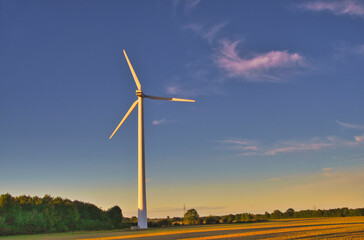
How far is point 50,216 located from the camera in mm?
66750

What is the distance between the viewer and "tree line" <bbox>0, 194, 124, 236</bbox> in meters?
62.5

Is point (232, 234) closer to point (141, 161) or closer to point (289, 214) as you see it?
point (141, 161)

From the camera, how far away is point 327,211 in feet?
423

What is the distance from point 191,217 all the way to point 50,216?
42.9m

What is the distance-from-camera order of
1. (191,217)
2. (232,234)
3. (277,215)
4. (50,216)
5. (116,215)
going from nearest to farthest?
1. (232,234)
2. (50,216)
3. (116,215)
4. (191,217)
5. (277,215)

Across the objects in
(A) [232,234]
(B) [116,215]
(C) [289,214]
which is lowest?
(A) [232,234]

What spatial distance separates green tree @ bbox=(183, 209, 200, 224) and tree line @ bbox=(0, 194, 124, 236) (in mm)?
27435

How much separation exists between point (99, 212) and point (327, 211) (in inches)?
3443

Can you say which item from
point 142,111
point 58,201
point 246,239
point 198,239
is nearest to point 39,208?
point 58,201

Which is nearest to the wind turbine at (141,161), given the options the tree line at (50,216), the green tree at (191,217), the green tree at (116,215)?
the green tree at (116,215)

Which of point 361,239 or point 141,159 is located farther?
point 141,159

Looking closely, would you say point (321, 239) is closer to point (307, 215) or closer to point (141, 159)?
point (141, 159)

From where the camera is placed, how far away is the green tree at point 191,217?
325 feet

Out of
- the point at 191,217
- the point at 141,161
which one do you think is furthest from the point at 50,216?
the point at 191,217
